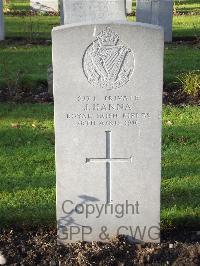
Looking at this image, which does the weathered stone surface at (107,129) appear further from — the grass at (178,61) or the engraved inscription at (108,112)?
the grass at (178,61)

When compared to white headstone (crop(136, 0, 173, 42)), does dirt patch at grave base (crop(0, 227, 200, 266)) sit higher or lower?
lower

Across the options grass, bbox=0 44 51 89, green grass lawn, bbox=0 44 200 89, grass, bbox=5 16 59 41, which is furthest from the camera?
grass, bbox=5 16 59 41

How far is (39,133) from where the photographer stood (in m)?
6.74

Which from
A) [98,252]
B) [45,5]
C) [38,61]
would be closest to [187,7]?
[45,5]

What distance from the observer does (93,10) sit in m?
10.3

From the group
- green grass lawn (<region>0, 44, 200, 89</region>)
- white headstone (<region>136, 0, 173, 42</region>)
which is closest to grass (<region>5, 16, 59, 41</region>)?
green grass lawn (<region>0, 44, 200, 89</region>)

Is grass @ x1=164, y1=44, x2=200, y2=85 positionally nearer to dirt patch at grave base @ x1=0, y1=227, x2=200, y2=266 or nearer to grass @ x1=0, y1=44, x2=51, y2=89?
grass @ x1=0, y1=44, x2=51, y2=89

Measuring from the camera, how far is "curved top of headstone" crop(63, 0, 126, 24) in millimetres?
10188

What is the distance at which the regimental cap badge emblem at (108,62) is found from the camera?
12.8 feet

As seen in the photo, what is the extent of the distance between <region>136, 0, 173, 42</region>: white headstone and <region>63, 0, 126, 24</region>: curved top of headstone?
7.85 ft

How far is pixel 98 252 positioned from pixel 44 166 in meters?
1.80

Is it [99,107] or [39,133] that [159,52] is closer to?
[99,107]

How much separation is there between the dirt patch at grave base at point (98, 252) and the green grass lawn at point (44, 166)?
1.12 ft

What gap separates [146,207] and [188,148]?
210cm
